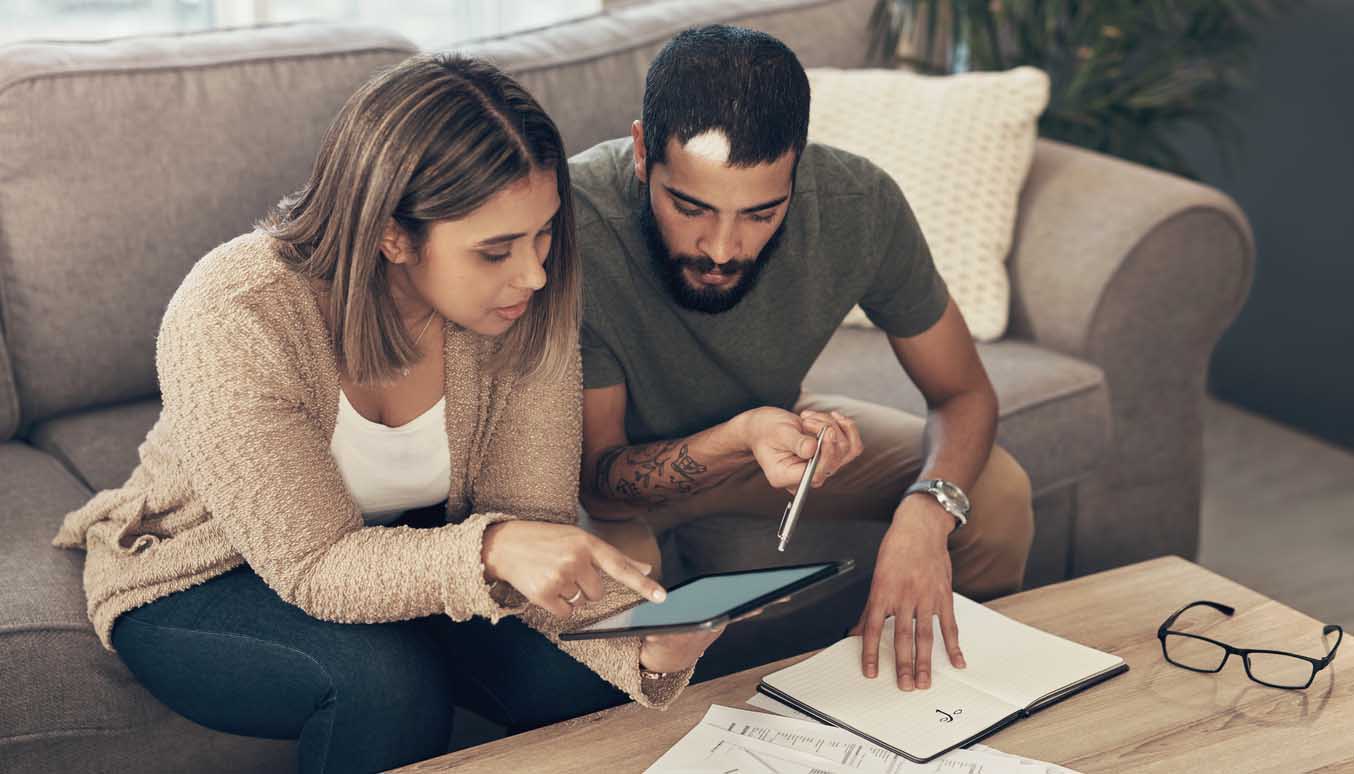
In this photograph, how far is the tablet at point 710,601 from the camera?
1101 mm

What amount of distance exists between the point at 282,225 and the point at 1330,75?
228 centimetres

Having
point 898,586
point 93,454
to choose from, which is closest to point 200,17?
point 93,454

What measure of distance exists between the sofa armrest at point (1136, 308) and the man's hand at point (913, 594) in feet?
2.10

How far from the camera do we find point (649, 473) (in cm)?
152

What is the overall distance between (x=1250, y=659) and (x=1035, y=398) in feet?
2.17

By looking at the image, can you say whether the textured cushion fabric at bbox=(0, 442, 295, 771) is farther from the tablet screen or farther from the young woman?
Answer: the tablet screen

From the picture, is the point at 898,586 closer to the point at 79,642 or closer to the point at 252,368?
the point at 252,368

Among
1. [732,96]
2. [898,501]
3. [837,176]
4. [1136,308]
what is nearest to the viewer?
[732,96]

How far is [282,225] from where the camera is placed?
1312mm

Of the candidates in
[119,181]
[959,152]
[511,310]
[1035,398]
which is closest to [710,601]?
[511,310]

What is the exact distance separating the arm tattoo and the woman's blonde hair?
307 millimetres

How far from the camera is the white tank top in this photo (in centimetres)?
134

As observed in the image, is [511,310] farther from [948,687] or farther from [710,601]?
[948,687]

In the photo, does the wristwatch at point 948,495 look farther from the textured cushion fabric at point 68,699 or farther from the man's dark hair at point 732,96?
the textured cushion fabric at point 68,699
